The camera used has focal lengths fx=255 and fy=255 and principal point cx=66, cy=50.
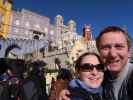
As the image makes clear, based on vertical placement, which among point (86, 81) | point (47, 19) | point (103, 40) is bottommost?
point (86, 81)

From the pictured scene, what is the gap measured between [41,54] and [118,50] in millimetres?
26142

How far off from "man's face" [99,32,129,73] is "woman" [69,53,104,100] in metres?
0.15

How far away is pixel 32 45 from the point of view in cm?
1302

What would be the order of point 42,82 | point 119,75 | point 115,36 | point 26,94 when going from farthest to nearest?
1. point 42,82
2. point 26,94
3. point 115,36
4. point 119,75

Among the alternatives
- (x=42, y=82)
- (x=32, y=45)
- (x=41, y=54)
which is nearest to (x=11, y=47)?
(x=32, y=45)

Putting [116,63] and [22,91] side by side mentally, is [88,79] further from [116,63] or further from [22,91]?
[22,91]

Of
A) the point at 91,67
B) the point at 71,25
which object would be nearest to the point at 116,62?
the point at 91,67

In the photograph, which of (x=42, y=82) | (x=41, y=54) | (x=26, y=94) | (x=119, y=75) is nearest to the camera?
(x=119, y=75)

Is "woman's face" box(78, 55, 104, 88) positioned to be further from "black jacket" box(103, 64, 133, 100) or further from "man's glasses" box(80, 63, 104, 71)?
"black jacket" box(103, 64, 133, 100)

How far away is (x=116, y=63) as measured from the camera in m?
1.80

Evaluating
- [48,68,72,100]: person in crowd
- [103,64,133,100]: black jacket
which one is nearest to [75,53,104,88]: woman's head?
[103,64,133,100]: black jacket

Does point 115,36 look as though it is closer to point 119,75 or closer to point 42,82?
point 119,75

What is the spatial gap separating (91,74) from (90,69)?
0.14ft

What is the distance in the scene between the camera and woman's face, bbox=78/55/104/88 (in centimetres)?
195
